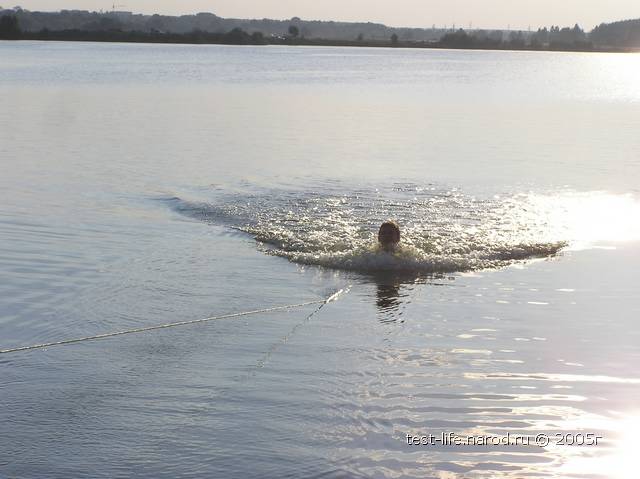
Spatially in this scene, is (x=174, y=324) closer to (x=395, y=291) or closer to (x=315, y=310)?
(x=315, y=310)

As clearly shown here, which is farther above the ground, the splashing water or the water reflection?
the splashing water

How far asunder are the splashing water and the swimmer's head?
13cm

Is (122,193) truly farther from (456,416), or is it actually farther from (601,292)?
(456,416)

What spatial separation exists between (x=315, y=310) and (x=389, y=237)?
2.91 m

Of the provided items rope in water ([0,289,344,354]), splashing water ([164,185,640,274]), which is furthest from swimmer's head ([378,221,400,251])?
rope in water ([0,289,344,354])

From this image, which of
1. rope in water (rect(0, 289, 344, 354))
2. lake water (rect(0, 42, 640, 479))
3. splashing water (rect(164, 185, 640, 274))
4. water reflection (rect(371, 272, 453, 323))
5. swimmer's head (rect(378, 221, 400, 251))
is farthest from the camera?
splashing water (rect(164, 185, 640, 274))

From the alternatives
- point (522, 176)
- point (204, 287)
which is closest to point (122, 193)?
point (204, 287)

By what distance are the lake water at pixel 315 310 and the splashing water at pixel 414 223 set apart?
0.07m

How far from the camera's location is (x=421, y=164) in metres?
24.6

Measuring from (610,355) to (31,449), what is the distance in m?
5.66

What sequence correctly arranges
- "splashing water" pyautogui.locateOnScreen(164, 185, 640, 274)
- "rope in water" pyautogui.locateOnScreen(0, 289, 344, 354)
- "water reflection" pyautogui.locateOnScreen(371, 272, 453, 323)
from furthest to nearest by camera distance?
"splashing water" pyautogui.locateOnScreen(164, 185, 640, 274), "water reflection" pyautogui.locateOnScreen(371, 272, 453, 323), "rope in water" pyautogui.locateOnScreen(0, 289, 344, 354)

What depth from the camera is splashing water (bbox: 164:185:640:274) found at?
45.8ft

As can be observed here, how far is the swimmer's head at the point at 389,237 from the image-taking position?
1378 cm

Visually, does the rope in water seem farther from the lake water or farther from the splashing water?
the splashing water
